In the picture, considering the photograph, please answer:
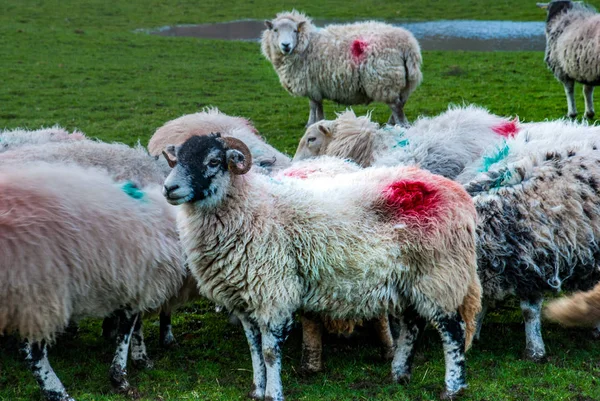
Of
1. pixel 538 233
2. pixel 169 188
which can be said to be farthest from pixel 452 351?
pixel 169 188

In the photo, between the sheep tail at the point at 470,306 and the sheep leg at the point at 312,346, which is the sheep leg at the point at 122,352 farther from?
the sheep tail at the point at 470,306

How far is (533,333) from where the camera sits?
591 cm

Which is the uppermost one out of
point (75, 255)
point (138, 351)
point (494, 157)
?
point (494, 157)

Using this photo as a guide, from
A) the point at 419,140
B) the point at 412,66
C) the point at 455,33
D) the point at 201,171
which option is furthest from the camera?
the point at 455,33

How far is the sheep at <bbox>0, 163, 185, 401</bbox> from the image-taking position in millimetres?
4969

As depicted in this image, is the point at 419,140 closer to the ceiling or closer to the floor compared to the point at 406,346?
closer to the ceiling

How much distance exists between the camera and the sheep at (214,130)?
8.19 m

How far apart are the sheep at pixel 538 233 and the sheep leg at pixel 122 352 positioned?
2660 millimetres

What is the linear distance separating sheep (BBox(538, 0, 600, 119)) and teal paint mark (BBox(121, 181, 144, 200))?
961cm

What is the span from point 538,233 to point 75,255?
336 cm

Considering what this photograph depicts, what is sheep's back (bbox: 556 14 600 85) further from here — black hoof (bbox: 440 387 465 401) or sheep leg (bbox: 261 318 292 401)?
sheep leg (bbox: 261 318 292 401)

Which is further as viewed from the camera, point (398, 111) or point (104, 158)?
point (398, 111)

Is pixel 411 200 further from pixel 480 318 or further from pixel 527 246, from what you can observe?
pixel 480 318

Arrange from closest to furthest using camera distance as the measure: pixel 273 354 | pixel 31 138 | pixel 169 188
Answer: pixel 169 188, pixel 273 354, pixel 31 138
